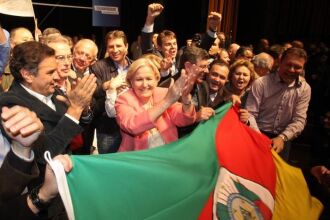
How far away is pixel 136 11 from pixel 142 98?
967cm

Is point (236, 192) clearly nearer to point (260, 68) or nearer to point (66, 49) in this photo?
point (66, 49)

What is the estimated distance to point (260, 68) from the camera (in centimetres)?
495

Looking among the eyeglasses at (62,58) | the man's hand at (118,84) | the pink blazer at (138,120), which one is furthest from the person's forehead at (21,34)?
the pink blazer at (138,120)

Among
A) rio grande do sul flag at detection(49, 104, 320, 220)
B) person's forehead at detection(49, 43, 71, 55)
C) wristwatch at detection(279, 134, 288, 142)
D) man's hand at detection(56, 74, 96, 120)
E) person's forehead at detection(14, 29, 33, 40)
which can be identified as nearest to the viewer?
rio grande do sul flag at detection(49, 104, 320, 220)

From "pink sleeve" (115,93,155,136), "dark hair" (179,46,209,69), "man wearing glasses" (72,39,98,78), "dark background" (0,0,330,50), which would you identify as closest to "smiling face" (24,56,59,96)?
"pink sleeve" (115,93,155,136)

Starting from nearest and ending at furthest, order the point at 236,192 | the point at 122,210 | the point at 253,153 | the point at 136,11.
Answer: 1. the point at 122,210
2. the point at 236,192
3. the point at 253,153
4. the point at 136,11

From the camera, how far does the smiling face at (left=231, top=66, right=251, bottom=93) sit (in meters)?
3.53

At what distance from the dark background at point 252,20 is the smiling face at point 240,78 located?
26.9ft

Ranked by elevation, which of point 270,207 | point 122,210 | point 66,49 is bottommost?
point 270,207

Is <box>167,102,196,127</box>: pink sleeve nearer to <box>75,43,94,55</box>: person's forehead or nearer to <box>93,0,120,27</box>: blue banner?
<box>75,43,94,55</box>: person's forehead

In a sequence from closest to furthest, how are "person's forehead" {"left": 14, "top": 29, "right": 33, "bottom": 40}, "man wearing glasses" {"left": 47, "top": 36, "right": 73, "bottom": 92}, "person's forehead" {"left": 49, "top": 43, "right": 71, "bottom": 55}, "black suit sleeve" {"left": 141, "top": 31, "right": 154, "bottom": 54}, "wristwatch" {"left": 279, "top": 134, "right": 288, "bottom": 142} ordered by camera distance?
"man wearing glasses" {"left": 47, "top": 36, "right": 73, "bottom": 92}, "person's forehead" {"left": 49, "top": 43, "right": 71, "bottom": 55}, "wristwatch" {"left": 279, "top": 134, "right": 288, "bottom": 142}, "person's forehead" {"left": 14, "top": 29, "right": 33, "bottom": 40}, "black suit sleeve" {"left": 141, "top": 31, "right": 154, "bottom": 54}

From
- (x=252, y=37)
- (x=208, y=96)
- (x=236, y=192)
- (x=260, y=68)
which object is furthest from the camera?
(x=252, y=37)

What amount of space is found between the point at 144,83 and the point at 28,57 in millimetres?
744

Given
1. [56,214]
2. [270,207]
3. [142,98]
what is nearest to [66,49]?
[142,98]
